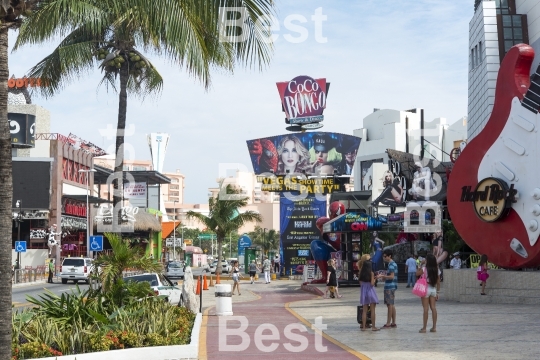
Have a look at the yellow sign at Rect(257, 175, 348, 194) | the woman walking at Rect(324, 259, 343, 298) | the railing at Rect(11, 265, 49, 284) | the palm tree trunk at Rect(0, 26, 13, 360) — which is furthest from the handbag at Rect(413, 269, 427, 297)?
the yellow sign at Rect(257, 175, 348, 194)

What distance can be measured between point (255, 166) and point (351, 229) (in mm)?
27607

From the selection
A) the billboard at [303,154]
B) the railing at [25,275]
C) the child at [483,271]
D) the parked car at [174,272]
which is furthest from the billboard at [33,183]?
the child at [483,271]

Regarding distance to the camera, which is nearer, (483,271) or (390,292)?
(390,292)

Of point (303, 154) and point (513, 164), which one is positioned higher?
point (303, 154)

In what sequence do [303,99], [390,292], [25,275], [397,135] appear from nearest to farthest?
[390,292]
[25,275]
[303,99]
[397,135]

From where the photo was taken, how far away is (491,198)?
76.2 ft

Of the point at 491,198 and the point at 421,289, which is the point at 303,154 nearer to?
the point at 491,198

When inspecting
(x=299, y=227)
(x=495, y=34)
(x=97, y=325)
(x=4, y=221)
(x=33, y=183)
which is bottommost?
(x=97, y=325)

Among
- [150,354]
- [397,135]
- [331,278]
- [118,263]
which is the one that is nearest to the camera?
[150,354]

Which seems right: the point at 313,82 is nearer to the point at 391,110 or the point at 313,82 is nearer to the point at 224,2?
the point at 224,2

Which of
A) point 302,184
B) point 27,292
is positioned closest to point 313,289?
point 27,292

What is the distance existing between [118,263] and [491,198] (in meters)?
12.4

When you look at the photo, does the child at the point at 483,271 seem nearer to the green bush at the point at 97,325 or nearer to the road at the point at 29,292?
the green bush at the point at 97,325

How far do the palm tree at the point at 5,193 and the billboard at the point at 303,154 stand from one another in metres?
53.5
